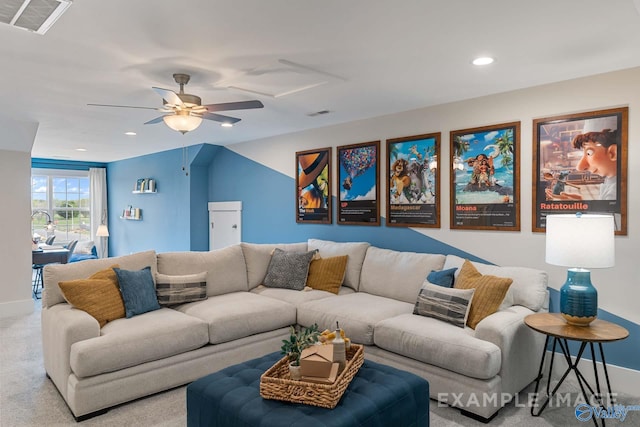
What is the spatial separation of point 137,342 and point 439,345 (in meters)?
2.04

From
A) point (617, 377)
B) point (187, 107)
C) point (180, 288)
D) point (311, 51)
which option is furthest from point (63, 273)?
point (617, 377)

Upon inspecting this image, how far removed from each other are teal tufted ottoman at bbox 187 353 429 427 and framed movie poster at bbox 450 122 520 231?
193 cm

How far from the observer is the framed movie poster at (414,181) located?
404 centimetres

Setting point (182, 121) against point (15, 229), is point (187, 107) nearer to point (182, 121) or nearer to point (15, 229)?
point (182, 121)

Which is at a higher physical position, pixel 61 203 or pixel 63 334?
pixel 61 203

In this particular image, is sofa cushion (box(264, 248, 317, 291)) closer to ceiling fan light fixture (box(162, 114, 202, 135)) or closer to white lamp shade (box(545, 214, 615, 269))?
ceiling fan light fixture (box(162, 114, 202, 135))

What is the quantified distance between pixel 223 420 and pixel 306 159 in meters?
3.69

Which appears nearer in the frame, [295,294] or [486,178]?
[486,178]

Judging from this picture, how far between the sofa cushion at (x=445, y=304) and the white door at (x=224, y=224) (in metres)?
3.64

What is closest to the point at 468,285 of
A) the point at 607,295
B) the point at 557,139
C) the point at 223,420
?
the point at 607,295

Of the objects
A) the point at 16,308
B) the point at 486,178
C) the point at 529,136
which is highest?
the point at 529,136

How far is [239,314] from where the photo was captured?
338 centimetres

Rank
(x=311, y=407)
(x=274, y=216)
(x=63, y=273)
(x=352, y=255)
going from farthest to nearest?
1. (x=274, y=216)
2. (x=352, y=255)
3. (x=63, y=273)
4. (x=311, y=407)

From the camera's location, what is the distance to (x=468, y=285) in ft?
10.2
